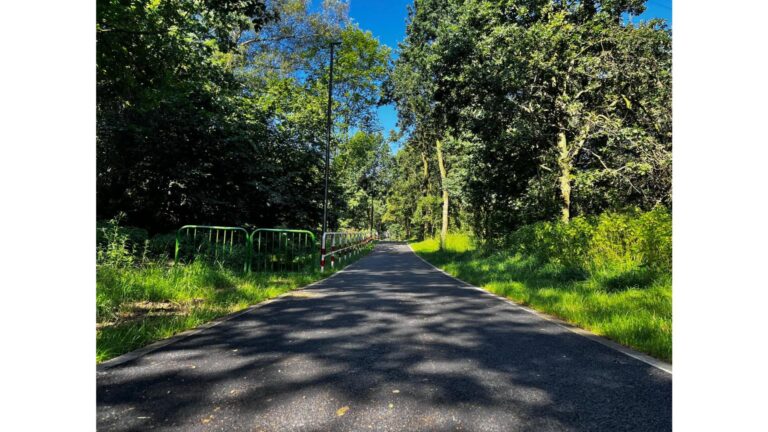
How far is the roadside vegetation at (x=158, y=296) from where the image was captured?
4.27 meters

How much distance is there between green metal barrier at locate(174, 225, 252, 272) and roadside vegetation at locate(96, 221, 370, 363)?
397mm

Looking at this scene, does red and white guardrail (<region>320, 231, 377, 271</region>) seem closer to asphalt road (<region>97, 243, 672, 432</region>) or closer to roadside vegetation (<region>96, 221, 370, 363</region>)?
roadside vegetation (<region>96, 221, 370, 363</region>)

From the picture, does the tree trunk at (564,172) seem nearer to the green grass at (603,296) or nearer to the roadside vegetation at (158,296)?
Result: the green grass at (603,296)

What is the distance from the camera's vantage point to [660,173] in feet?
40.7

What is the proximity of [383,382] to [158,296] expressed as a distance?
469 cm

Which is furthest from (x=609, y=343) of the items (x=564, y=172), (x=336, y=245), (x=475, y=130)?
(x=336, y=245)

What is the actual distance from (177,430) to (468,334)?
3.22 m

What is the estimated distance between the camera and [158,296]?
6070mm

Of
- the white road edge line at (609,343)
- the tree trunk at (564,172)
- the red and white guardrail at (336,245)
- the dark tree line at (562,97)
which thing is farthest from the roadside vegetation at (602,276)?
the red and white guardrail at (336,245)

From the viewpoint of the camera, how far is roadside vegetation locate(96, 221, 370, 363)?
14.0ft

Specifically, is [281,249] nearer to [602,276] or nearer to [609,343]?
[602,276]

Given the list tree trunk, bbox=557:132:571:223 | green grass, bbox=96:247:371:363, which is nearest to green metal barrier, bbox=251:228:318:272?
green grass, bbox=96:247:371:363

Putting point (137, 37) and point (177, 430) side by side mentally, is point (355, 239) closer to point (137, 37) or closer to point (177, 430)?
point (137, 37)

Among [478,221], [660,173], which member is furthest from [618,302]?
[478,221]
